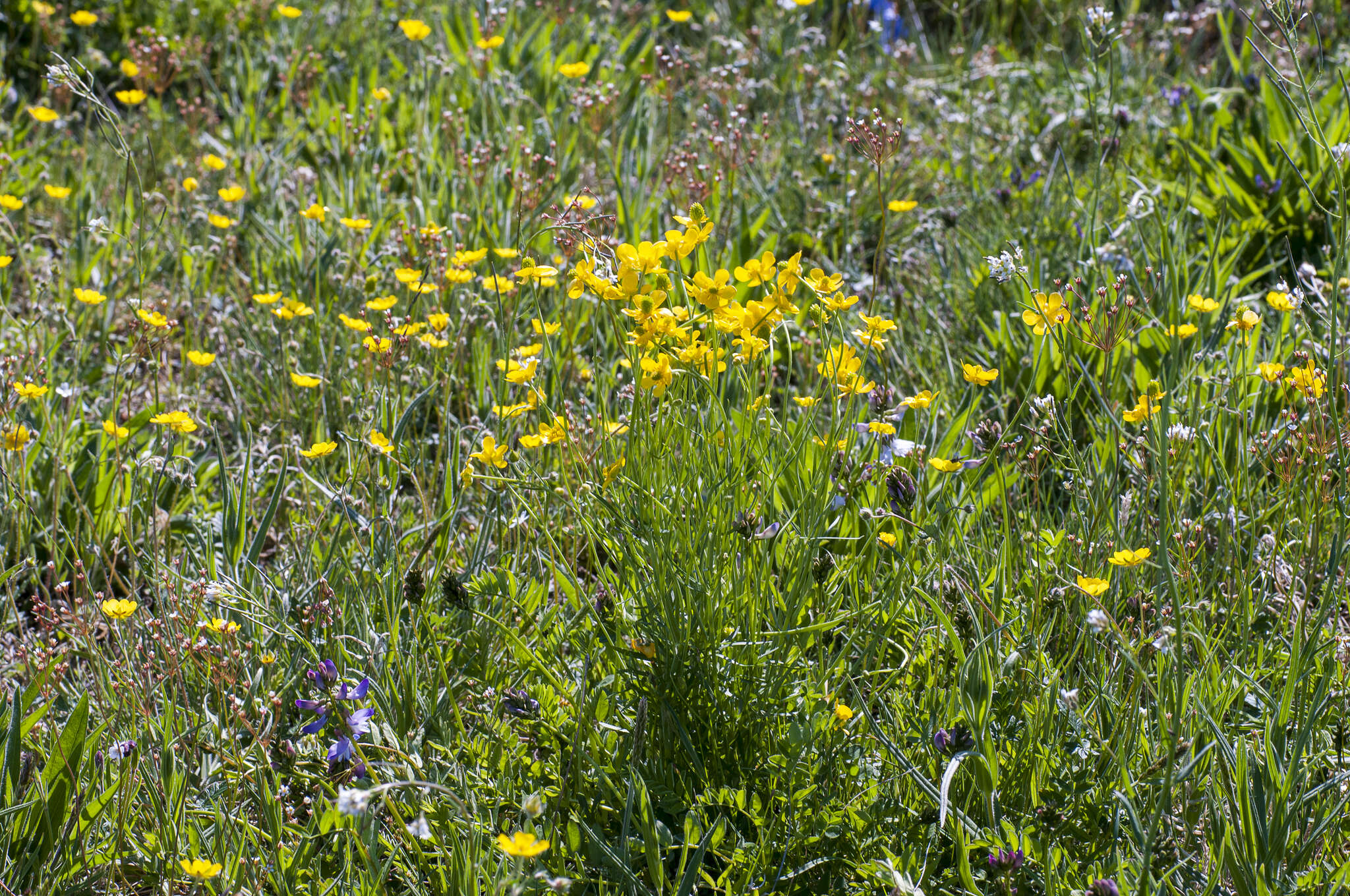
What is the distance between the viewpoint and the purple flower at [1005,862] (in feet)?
4.44

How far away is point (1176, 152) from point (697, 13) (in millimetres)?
2335

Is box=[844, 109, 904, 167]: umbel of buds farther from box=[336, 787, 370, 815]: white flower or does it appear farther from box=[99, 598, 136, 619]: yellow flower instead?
box=[99, 598, 136, 619]: yellow flower

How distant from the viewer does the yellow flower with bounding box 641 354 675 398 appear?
1.51m

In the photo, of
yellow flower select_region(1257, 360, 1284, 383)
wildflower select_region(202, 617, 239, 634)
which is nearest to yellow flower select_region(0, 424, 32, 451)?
wildflower select_region(202, 617, 239, 634)

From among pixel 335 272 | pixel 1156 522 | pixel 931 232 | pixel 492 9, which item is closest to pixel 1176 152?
pixel 931 232

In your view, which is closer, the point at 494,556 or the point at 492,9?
the point at 494,556

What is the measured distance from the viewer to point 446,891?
54.6 inches

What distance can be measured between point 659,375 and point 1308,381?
3.27 ft

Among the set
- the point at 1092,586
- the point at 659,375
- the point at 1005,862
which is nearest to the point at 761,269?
the point at 659,375

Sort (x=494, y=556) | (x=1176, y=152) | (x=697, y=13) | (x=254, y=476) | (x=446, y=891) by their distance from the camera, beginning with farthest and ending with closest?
(x=697, y=13) → (x=1176, y=152) → (x=254, y=476) → (x=494, y=556) → (x=446, y=891)

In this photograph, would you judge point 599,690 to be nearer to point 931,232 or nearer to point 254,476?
point 254,476

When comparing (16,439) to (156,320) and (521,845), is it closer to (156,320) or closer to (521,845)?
(156,320)

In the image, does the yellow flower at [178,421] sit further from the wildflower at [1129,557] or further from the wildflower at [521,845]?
the wildflower at [1129,557]

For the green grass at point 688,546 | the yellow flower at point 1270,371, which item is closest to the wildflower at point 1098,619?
the green grass at point 688,546
